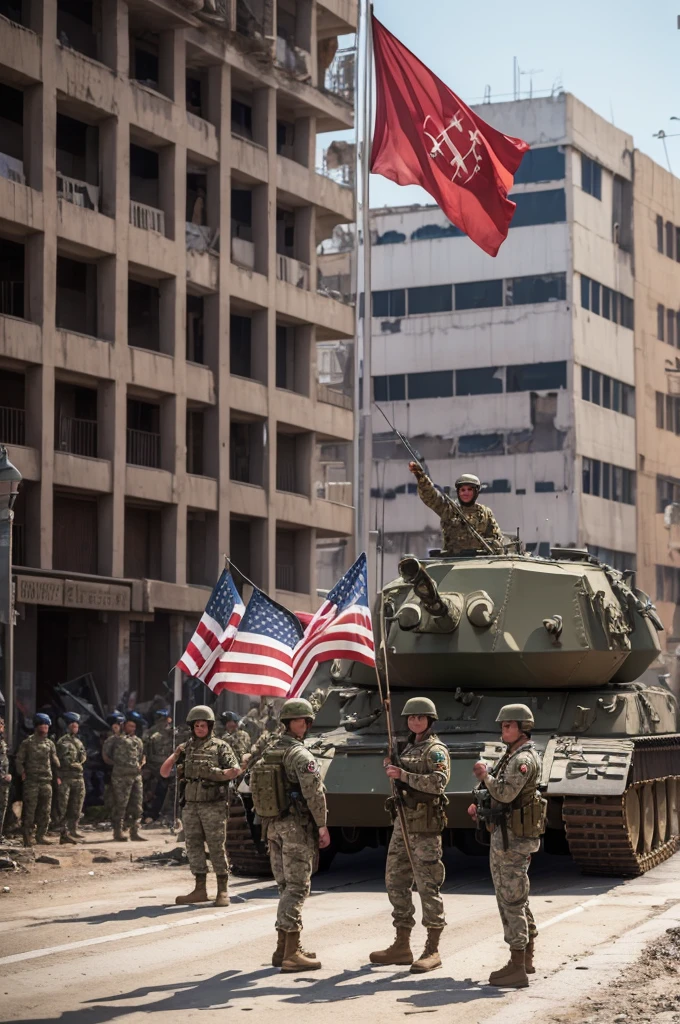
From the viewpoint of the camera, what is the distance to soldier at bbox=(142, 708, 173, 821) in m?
23.9

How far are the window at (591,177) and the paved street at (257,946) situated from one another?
4069cm

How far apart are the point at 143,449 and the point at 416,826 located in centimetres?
2393

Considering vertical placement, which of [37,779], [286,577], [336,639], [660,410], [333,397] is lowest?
[37,779]

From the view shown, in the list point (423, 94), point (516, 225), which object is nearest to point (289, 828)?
point (423, 94)

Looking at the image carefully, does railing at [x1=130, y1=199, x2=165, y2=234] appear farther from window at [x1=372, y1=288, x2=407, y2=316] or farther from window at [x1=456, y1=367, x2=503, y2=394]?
window at [x1=372, y1=288, x2=407, y2=316]

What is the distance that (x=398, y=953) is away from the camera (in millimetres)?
11477

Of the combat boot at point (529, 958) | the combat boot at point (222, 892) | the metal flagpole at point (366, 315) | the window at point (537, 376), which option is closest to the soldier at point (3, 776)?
the combat boot at point (222, 892)

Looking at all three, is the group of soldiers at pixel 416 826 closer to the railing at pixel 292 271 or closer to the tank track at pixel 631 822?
the tank track at pixel 631 822

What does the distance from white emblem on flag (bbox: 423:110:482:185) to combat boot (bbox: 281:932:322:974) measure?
36.7 feet

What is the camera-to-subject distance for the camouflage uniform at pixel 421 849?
11.4 metres

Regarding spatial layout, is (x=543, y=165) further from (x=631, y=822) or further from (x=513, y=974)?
(x=513, y=974)

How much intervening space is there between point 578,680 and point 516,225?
38.6m

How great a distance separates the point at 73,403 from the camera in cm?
3328

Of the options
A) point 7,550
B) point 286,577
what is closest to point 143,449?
point 286,577
